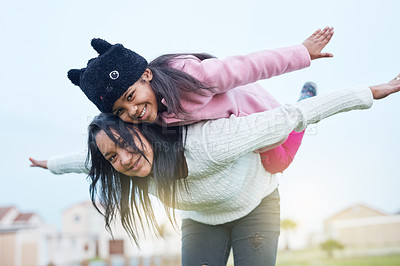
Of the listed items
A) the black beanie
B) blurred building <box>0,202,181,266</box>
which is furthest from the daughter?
blurred building <box>0,202,181,266</box>

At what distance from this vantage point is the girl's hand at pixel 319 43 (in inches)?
72.5

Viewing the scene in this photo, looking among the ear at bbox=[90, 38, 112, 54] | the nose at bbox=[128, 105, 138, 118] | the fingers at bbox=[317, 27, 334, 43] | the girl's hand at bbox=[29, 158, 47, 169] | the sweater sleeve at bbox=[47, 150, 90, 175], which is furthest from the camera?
the girl's hand at bbox=[29, 158, 47, 169]

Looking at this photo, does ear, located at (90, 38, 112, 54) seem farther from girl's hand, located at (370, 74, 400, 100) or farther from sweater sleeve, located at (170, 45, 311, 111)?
girl's hand, located at (370, 74, 400, 100)

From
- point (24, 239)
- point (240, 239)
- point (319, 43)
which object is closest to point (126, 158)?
point (240, 239)

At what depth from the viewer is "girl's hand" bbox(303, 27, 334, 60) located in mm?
1842

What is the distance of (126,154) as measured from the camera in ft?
5.11

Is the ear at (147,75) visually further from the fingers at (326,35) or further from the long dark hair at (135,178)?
the fingers at (326,35)

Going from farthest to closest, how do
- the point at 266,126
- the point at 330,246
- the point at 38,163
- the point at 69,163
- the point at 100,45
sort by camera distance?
the point at 330,246, the point at 38,163, the point at 69,163, the point at 100,45, the point at 266,126

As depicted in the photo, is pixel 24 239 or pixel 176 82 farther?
pixel 24 239

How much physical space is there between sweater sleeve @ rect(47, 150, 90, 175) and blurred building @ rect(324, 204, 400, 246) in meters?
13.7

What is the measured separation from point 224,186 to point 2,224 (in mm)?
15292

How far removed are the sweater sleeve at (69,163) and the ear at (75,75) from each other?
15.9 inches

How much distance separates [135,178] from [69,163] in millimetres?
539

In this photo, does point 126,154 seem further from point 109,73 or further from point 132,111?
point 109,73
